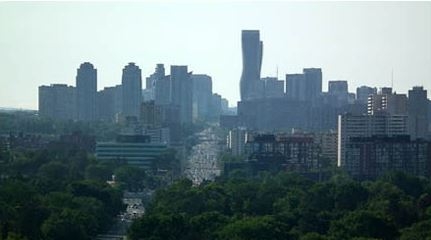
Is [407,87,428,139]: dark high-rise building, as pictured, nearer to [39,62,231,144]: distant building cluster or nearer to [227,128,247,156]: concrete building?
[227,128,247,156]: concrete building

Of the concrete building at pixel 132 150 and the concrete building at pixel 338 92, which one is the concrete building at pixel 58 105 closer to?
the concrete building at pixel 338 92

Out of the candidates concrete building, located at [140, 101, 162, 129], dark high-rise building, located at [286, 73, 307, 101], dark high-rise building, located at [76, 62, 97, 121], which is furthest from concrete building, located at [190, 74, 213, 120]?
concrete building, located at [140, 101, 162, 129]

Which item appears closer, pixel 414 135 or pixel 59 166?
pixel 59 166

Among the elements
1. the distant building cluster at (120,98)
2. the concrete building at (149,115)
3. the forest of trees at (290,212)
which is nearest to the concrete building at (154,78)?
the distant building cluster at (120,98)

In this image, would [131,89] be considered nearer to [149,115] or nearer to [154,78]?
[154,78]

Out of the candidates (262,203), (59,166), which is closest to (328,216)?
(262,203)

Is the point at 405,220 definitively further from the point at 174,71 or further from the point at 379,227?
the point at 174,71
